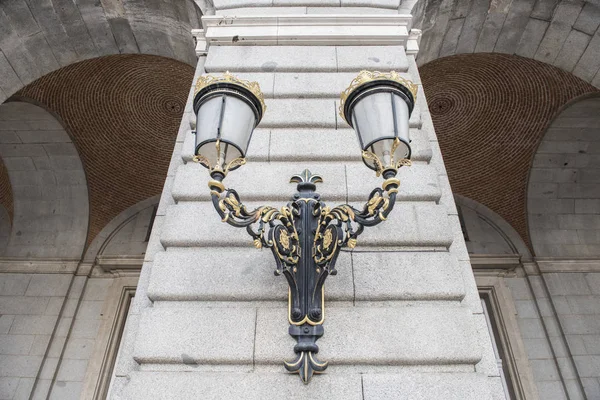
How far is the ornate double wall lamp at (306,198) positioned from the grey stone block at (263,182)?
55 cm

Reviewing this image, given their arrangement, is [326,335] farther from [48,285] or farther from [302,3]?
[48,285]

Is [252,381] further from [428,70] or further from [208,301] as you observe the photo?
[428,70]

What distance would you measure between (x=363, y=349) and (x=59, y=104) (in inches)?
305

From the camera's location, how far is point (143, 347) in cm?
248

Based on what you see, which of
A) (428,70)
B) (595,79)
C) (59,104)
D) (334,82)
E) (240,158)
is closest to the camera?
(240,158)

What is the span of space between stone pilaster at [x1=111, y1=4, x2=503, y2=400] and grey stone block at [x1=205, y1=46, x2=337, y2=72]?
209mm

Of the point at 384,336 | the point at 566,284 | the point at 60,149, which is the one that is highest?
the point at 60,149

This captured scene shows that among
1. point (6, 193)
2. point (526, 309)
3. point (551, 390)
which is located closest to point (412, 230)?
point (551, 390)

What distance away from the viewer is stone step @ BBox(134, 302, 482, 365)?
2.43 metres

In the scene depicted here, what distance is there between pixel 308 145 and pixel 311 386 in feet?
5.53

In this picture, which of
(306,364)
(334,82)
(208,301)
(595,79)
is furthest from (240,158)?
(595,79)

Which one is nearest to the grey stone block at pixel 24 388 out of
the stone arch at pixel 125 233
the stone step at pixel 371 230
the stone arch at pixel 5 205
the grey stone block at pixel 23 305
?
the grey stone block at pixel 23 305

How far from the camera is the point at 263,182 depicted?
10.3 ft

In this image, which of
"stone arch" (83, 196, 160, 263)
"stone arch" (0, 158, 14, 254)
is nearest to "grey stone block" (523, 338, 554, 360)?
"stone arch" (83, 196, 160, 263)
